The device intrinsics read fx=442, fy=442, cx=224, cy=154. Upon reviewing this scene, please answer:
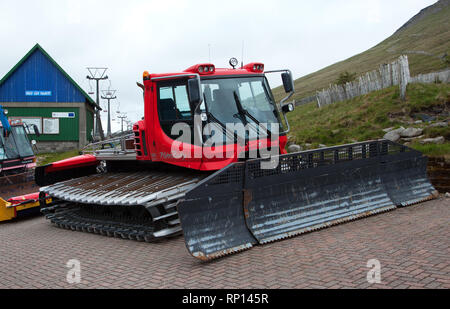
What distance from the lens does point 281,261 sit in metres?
5.68

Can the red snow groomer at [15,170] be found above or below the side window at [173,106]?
below

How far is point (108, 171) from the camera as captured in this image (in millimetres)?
11547

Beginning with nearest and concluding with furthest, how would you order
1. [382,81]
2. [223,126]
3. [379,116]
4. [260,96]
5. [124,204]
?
1. [124,204]
2. [223,126]
3. [260,96]
4. [379,116]
5. [382,81]

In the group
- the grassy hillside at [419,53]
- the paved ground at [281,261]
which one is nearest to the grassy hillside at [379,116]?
the paved ground at [281,261]

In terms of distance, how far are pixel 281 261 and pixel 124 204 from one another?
10.1 ft

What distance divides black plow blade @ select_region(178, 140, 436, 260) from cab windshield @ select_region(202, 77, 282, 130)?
5.04 feet

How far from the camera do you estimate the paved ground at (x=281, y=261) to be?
4.91 meters

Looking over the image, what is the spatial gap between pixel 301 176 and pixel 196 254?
245 centimetres

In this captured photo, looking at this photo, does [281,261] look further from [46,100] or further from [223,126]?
[46,100]

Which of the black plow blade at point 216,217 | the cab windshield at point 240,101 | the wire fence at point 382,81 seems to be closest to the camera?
the black plow blade at point 216,217

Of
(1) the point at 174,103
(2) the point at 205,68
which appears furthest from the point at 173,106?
(2) the point at 205,68

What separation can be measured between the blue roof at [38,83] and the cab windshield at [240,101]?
1265 inches

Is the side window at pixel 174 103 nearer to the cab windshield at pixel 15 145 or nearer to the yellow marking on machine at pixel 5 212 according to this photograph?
the yellow marking on machine at pixel 5 212
